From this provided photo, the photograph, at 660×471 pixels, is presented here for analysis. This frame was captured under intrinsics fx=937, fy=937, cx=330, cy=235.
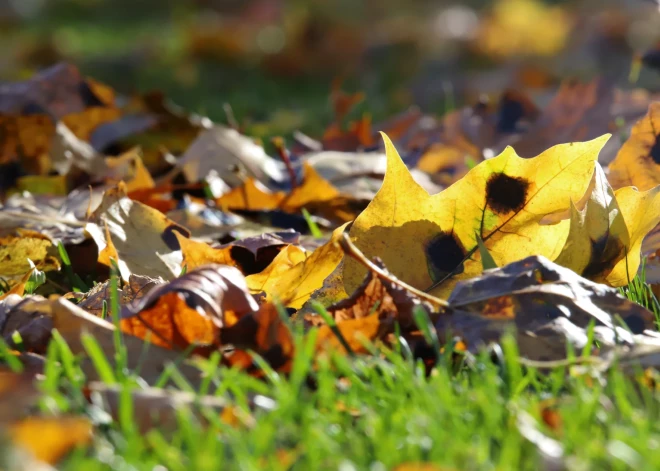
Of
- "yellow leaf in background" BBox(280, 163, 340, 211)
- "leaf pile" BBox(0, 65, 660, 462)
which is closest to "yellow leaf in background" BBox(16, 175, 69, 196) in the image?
"leaf pile" BBox(0, 65, 660, 462)

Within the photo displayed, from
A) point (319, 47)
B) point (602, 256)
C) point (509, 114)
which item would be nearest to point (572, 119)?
point (509, 114)

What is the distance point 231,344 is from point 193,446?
269 mm

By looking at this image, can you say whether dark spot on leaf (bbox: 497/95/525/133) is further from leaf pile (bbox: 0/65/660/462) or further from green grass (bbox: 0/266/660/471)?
green grass (bbox: 0/266/660/471)

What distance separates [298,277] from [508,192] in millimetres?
319

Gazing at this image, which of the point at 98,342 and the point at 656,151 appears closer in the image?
the point at 98,342

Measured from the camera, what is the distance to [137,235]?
1605mm

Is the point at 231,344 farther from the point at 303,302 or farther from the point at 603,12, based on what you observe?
the point at 603,12

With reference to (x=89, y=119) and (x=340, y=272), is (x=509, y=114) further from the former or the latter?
(x=340, y=272)

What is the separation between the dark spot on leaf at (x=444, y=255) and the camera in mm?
1337

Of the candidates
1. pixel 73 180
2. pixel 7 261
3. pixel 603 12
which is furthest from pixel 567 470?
pixel 603 12

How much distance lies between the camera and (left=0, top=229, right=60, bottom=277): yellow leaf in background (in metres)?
1.59

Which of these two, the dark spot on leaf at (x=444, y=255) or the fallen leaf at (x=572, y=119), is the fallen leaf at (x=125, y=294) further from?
the fallen leaf at (x=572, y=119)

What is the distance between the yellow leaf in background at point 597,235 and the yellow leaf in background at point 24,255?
867 millimetres

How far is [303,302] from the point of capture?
1.37m
